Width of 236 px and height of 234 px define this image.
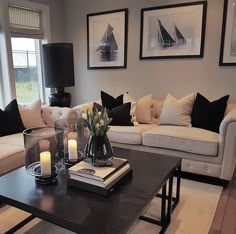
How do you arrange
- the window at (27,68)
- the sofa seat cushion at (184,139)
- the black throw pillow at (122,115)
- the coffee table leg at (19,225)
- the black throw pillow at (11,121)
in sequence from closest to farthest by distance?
the coffee table leg at (19,225), the sofa seat cushion at (184,139), the black throw pillow at (11,121), the black throw pillow at (122,115), the window at (27,68)

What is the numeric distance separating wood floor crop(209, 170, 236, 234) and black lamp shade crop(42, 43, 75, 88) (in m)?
2.48

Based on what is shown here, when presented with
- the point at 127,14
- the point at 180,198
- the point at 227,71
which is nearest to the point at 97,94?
the point at 127,14

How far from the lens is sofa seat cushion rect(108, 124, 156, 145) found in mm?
2900

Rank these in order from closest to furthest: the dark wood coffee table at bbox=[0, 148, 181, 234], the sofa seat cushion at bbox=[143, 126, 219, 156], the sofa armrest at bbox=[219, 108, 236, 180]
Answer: the dark wood coffee table at bbox=[0, 148, 181, 234]
the sofa armrest at bbox=[219, 108, 236, 180]
the sofa seat cushion at bbox=[143, 126, 219, 156]

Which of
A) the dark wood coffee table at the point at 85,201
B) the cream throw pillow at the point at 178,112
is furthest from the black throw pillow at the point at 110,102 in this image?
the dark wood coffee table at the point at 85,201

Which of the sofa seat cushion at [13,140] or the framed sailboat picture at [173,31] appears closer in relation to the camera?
the sofa seat cushion at [13,140]

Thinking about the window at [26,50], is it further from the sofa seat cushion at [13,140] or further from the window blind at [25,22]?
the sofa seat cushion at [13,140]

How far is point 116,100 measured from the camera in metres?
3.52

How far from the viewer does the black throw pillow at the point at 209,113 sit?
9.27 feet

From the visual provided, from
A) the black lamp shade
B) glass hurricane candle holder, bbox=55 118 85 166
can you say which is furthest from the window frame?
glass hurricane candle holder, bbox=55 118 85 166

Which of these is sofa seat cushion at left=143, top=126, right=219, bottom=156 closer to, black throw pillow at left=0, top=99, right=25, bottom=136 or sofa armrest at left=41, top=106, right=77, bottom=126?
sofa armrest at left=41, top=106, right=77, bottom=126

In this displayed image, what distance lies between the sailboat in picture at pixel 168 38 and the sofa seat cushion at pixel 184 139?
1265 mm

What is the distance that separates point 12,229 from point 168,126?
6.59 ft

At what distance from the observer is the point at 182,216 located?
2059mm
